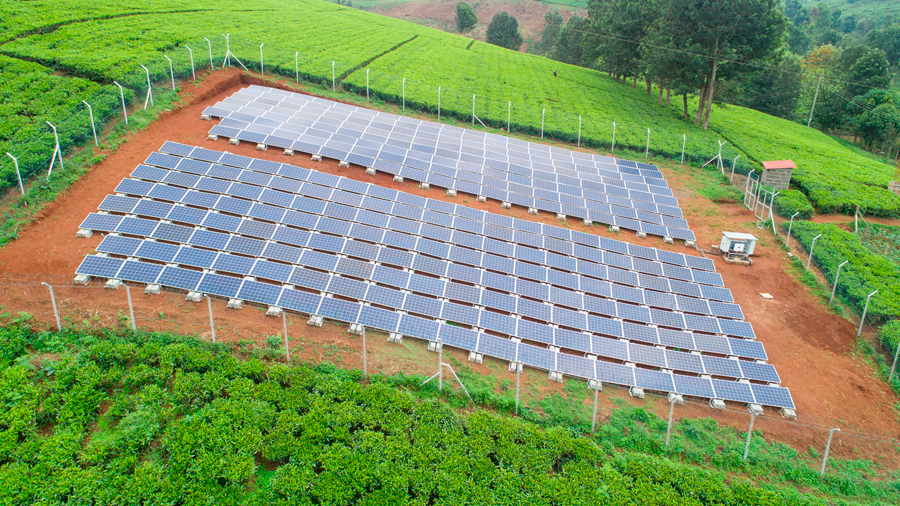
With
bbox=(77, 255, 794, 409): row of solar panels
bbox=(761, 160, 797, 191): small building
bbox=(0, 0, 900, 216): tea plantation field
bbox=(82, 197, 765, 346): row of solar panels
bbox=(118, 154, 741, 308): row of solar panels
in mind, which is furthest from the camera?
bbox=(761, 160, 797, 191): small building

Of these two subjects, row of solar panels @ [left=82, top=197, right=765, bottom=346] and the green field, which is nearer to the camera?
the green field

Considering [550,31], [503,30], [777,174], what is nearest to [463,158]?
[777,174]

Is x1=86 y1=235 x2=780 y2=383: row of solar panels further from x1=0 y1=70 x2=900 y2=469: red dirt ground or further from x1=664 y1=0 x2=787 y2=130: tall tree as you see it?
x1=664 y1=0 x2=787 y2=130: tall tree

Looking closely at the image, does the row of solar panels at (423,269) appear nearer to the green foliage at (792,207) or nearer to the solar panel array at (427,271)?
the solar panel array at (427,271)

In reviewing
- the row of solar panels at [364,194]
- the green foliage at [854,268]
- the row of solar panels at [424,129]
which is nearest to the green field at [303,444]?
the row of solar panels at [364,194]

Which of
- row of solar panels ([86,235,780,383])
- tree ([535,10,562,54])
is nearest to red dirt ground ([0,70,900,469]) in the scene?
row of solar panels ([86,235,780,383])

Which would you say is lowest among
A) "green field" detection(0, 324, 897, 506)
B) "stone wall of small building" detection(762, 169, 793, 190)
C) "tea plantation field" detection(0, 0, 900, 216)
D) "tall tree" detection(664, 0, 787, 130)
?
"green field" detection(0, 324, 897, 506)

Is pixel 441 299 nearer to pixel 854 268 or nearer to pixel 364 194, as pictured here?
pixel 364 194
